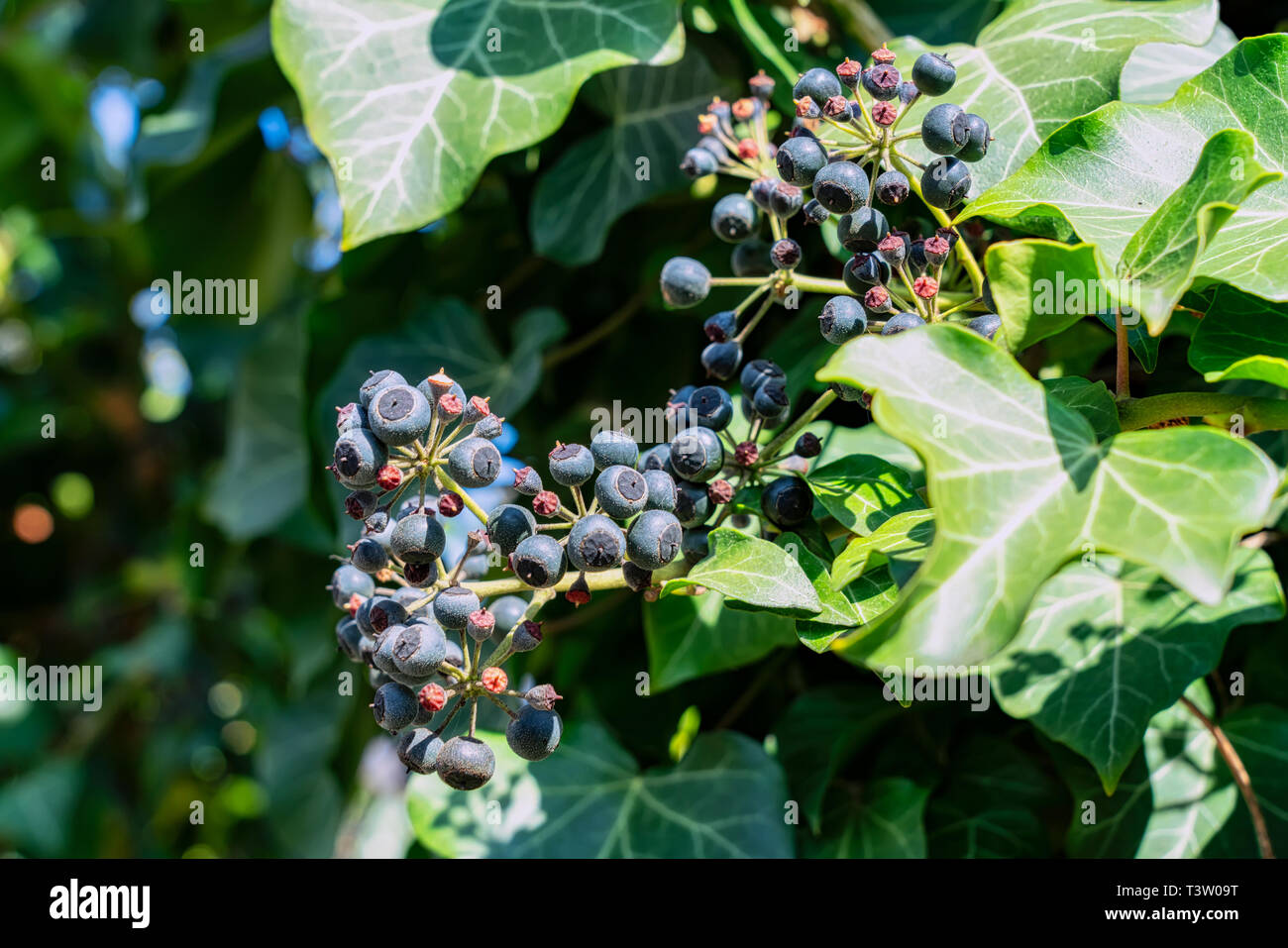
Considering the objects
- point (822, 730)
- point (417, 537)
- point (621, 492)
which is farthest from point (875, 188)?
point (822, 730)

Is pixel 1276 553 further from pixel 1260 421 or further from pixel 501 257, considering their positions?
pixel 501 257

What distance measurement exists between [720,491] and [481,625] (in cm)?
17

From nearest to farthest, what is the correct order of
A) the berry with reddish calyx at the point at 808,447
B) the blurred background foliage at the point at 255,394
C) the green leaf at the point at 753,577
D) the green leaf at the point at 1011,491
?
the green leaf at the point at 1011,491
the green leaf at the point at 753,577
the berry with reddish calyx at the point at 808,447
the blurred background foliage at the point at 255,394

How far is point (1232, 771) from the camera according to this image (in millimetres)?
813

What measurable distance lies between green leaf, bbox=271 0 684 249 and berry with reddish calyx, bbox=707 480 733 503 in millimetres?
350

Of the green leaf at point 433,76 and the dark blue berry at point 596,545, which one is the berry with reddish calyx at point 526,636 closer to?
the dark blue berry at point 596,545

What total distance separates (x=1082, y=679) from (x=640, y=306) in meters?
0.58

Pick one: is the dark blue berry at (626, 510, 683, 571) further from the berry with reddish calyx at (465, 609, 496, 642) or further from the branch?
the branch

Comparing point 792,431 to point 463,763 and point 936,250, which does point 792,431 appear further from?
point 463,763

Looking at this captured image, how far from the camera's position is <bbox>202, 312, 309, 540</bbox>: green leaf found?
5.00 feet

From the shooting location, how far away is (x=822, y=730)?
0.89m

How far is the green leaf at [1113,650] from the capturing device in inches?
28.6

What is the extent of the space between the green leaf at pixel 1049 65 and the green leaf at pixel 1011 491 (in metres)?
0.25

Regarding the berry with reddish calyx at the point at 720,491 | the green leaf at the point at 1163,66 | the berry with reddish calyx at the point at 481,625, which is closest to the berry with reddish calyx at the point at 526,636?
the berry with reddish calyx at the point at 481,625
